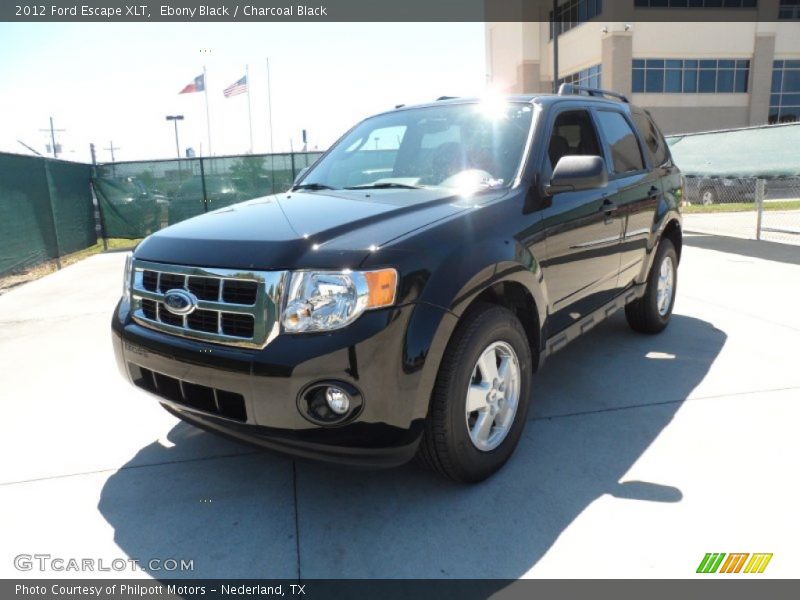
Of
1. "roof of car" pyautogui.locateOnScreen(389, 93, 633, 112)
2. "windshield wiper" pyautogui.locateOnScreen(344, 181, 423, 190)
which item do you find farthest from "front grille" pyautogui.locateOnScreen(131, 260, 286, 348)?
"roof of car" pyautogui.locateOnScreen(389, 93, 633, 112)

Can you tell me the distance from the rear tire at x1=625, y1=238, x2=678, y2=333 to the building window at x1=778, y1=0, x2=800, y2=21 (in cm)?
3810

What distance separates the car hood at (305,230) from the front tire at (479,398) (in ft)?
1.82

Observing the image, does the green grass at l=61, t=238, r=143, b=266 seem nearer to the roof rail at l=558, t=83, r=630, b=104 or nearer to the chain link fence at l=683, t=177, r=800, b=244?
the roof rail at l=558, t=83, r=630, b=104

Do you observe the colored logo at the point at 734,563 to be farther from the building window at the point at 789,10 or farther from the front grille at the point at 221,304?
the building window at the point at 789,10

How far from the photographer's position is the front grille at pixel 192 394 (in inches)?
102

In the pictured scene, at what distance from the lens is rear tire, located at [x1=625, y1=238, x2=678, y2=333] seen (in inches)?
203

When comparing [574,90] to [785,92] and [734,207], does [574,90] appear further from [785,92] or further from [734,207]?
[785,92]

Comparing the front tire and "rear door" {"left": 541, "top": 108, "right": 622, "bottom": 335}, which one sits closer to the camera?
the front tire

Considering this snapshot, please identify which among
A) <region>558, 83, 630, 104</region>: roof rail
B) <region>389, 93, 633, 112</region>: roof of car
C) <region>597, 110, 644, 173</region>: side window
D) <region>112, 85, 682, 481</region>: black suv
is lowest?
<region>112, 85, 682, 481</region>: black suv

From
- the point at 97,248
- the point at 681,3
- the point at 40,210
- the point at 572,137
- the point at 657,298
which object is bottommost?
the point at 97,248

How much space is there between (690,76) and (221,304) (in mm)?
38074

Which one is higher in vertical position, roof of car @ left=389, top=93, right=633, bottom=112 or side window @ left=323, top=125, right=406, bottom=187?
roof of car @ left=389, top=93, right=633, bottom=112

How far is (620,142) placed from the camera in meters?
4.68

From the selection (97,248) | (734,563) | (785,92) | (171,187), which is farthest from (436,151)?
(785,92)
